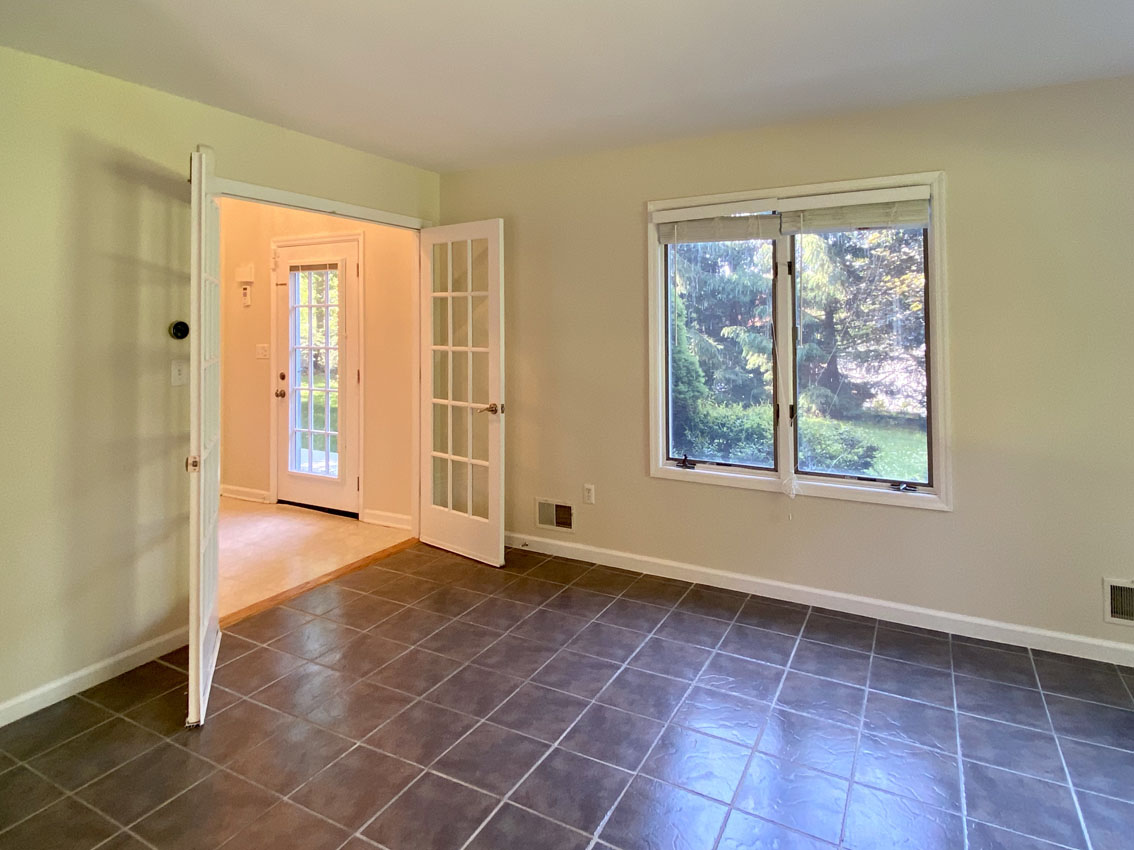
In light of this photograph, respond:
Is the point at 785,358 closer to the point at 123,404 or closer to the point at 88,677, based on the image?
the point at 123,404

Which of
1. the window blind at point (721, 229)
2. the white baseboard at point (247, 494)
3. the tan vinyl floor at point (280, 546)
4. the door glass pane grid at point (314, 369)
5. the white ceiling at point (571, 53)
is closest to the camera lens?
the white ceiling at point (571, 53)

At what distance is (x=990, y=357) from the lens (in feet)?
9.54

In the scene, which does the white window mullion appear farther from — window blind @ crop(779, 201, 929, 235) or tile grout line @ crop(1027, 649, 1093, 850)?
tile grout line @ crop(1027, 649, 1093, 850)

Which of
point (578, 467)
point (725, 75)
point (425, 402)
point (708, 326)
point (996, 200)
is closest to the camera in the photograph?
point (725, 75)

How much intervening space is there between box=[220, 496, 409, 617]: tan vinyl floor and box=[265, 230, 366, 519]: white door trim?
1.07 ft

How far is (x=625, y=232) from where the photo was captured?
3764mm

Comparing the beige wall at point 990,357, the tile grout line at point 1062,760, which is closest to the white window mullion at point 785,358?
the beige wall at point 990,357

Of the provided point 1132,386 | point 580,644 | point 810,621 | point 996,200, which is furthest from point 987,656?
point 996,200

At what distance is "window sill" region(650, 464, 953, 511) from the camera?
308 cm

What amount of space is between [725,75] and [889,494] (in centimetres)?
208

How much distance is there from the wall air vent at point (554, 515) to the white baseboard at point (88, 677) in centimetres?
205

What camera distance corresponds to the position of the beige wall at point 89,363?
239 cm

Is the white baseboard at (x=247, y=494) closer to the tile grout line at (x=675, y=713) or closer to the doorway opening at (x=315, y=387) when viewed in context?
the doorway opening at (x=315, y=387)

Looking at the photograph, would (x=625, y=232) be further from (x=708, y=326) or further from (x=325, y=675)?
(x=325, y=675)
